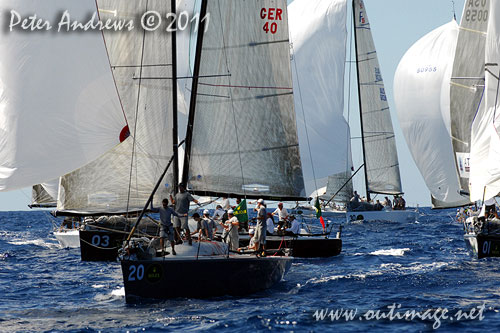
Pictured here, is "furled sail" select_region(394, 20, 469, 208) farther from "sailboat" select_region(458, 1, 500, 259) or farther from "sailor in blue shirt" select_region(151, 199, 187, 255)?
"sailor in blue shirt" select_region(151, 199, 187, 255)

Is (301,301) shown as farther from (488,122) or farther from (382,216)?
(382,216)

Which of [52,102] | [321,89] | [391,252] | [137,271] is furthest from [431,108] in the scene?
[52,102]

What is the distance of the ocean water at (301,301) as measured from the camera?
15055 millimetres

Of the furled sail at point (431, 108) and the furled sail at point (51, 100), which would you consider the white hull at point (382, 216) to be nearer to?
the furled sail at point (431, 108)

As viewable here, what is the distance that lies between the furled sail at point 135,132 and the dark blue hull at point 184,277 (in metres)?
4.55

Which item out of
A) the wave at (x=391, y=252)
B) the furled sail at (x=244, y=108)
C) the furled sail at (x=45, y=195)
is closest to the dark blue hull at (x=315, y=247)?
the wave at (x=391, y=252)

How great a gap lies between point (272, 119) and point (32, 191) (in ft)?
64.5

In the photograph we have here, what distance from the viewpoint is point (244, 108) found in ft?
80.0

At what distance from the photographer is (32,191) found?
4084 centimetres

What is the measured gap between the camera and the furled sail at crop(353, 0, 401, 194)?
52.2 metres

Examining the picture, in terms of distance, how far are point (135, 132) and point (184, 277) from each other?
223 inches

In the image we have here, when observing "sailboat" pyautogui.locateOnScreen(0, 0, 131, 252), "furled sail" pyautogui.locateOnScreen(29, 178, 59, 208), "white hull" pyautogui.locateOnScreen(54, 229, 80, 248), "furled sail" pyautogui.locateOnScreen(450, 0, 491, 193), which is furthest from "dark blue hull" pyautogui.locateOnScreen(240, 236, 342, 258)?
"furled sail" pyautogui.locateOnScreen(29, 178, 59, 208)

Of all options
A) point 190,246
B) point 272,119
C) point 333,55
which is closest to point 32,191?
point 333,55

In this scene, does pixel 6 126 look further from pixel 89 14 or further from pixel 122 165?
pixel 122 165
